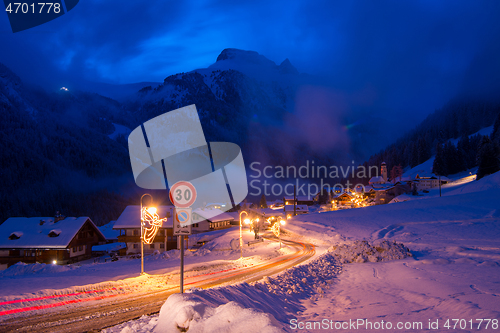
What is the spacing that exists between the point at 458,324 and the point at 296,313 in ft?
16.3

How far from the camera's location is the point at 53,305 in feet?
40.1

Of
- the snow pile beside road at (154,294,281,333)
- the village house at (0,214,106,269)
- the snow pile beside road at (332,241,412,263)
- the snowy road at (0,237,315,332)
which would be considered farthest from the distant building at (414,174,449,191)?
the snow pile beside road at (154,294,281,333)

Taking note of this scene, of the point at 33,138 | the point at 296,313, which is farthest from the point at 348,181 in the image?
the point at 33,138

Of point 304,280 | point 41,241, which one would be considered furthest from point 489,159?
point 41,241

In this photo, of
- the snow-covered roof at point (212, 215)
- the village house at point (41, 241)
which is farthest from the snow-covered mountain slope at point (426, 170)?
the village house at point (41, 241)

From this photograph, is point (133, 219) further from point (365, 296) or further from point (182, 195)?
point (365, 296)

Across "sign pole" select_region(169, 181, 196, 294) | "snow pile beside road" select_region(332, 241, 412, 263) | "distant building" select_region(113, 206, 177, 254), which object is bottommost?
"distant building" select_region(113, 206, 177, 254)

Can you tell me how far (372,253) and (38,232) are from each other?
4898 cm

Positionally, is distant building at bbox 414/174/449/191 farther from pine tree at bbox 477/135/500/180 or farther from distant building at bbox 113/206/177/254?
distant building at bbox 113/206/177/254

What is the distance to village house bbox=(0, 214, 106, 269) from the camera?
135ft

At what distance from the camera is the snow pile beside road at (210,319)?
20.5 feet

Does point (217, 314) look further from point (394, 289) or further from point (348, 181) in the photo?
point (348, 181)

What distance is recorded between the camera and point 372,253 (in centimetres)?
2242

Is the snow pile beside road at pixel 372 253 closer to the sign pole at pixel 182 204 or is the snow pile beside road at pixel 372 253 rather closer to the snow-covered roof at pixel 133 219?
the sign pole at pixel 182 204
